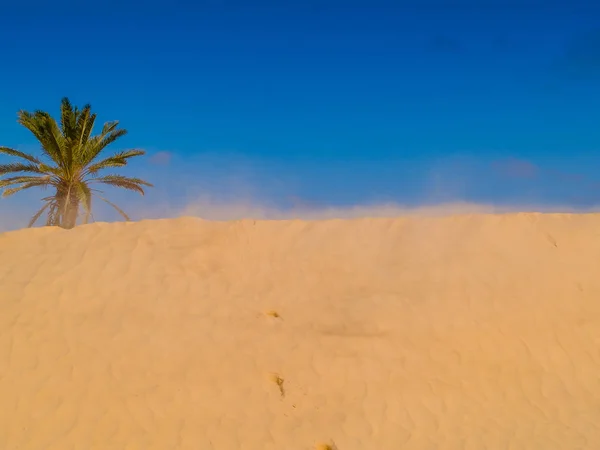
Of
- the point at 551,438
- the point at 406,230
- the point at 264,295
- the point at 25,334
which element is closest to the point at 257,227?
the point at 264,295

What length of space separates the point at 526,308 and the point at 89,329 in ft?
23.9

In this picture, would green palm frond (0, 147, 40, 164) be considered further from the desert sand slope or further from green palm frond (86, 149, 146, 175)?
the desert sand slope

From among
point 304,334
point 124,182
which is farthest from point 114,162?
point 304,334

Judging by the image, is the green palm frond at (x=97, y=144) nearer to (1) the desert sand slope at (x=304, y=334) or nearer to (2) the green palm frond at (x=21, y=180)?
(2) the green palm frond at (x=21, y=180)

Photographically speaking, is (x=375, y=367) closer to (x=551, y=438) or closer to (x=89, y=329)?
(x=551, y=438)

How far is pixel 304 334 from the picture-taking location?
328 inches

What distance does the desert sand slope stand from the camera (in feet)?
23.2

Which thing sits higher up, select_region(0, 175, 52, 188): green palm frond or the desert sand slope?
select_region(0, 175, 52, 188): green palm frond

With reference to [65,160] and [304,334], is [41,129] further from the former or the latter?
[304,334]

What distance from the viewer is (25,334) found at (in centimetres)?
803

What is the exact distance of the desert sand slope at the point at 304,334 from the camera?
7082mm

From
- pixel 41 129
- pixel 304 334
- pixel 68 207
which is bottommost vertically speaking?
pixel 304 334

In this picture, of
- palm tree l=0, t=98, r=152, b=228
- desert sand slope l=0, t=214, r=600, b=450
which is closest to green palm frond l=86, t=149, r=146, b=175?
palm tree l=0, t=98, r=152, b=228

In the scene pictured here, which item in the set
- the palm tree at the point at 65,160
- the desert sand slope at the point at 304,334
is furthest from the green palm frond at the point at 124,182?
the desert sand slope at the point at 304,334
